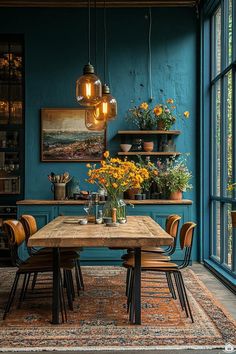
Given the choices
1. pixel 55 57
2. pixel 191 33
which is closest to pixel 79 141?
pixel 55 57

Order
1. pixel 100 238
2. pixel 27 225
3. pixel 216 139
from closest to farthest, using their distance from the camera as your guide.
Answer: pixel 100 238, pixel 27 225, pixel 216 139

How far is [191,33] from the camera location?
7.94 metres

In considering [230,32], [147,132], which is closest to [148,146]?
[147,132]

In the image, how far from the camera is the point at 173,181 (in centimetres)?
747

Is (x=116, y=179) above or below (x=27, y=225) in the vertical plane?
above

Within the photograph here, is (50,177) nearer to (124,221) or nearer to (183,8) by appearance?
(124,221)

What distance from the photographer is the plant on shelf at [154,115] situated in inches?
305

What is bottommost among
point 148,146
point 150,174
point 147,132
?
point 150,174

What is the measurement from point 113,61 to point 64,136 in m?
1.45

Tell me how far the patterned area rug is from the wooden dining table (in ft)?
0.72

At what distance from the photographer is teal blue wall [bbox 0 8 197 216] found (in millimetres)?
7914

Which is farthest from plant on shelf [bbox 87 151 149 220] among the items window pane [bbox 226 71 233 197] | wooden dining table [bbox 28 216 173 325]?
window pane [bbox 226 71 233 197]

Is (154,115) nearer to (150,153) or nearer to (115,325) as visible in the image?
(150,153)

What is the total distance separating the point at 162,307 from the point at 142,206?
2597 millimetres
